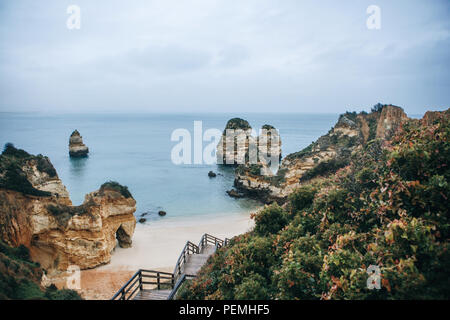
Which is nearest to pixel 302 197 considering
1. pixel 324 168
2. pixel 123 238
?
pixel 123 238

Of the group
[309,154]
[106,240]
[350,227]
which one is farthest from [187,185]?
[350,227]

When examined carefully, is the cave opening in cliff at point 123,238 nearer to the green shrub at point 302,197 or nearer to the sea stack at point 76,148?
the green shrub at point 302,197

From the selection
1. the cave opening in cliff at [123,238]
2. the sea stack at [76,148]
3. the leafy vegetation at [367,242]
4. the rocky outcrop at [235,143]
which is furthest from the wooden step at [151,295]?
the sea stack at [76,148]

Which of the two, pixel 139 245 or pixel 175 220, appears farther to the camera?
pixel 175 220

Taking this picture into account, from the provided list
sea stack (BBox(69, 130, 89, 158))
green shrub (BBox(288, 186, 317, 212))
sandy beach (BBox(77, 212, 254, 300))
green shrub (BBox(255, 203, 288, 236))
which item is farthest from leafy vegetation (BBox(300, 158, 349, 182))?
sea stack (BBox(69, 130, 89, 158))

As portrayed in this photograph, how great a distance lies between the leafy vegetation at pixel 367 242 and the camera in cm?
453

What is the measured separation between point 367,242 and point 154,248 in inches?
742

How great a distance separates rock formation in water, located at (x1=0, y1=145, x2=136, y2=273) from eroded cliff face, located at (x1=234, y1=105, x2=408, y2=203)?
2138cm

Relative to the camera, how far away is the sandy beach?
15.7 meters
